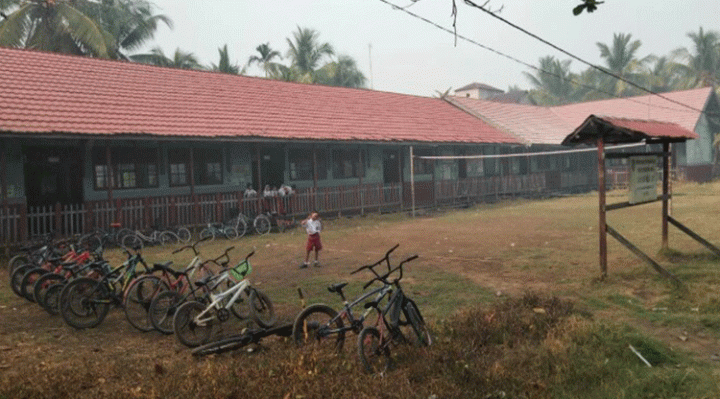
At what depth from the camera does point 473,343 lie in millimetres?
5352

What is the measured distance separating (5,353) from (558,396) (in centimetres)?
568

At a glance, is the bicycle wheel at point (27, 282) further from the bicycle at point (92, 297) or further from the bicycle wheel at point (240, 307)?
the bicycle wheel at point (240, 307)

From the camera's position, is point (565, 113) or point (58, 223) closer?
point (58, 223)

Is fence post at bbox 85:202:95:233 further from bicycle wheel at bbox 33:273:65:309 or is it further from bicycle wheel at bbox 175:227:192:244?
bicycle wheel at bbox 33:273:65:309

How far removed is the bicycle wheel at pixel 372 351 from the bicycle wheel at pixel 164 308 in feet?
8.75

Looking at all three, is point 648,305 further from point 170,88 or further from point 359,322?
point 170,88

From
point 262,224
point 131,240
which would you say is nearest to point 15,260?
point 131,240

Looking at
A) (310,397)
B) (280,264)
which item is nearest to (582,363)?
(310,397)

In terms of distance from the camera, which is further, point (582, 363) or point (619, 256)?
point (619, 256)

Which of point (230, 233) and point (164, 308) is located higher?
point (230, 233)

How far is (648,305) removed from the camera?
22.3ft

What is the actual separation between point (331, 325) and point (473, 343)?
1464 mm

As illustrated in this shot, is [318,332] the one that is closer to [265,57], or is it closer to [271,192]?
[271,192]

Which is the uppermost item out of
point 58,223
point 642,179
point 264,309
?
point 642,179
